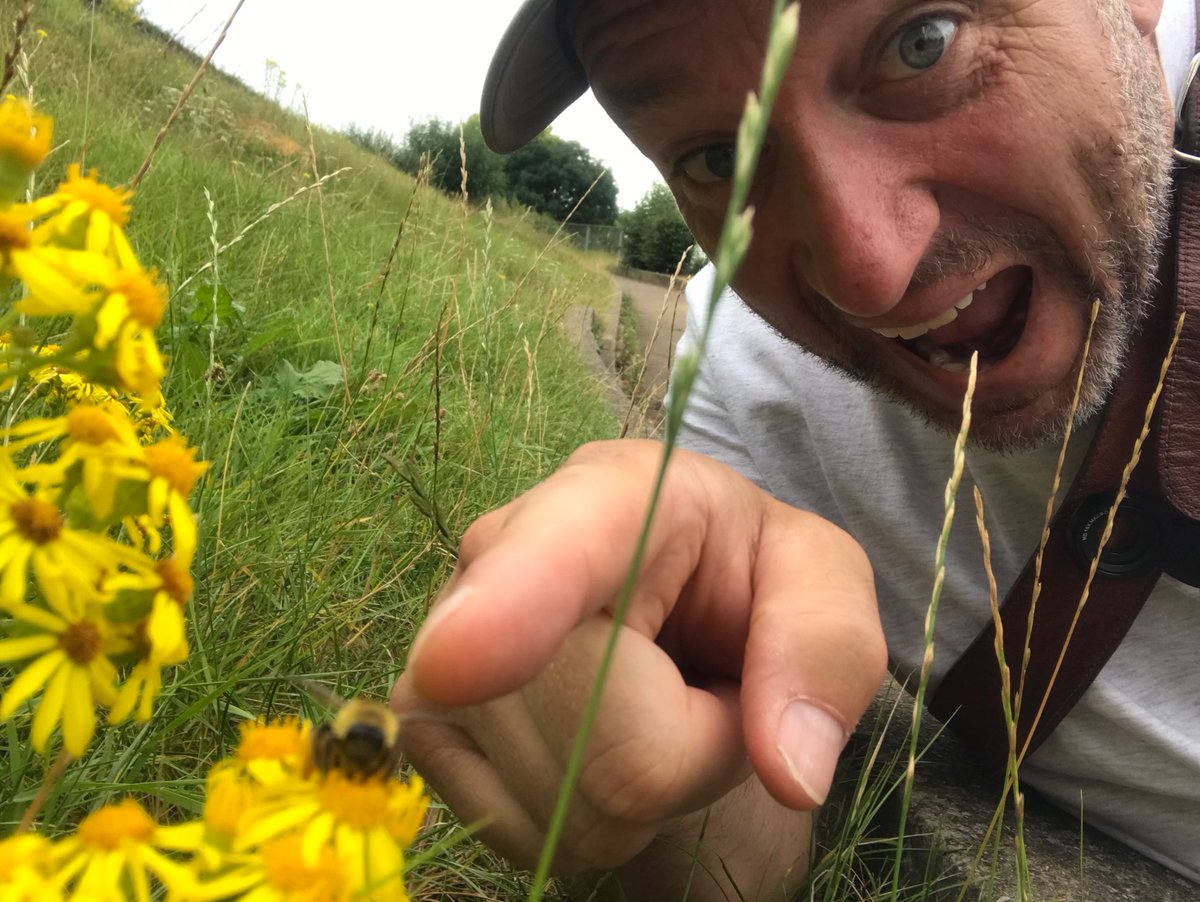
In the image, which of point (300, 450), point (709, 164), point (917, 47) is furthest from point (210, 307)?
point (917, 47)

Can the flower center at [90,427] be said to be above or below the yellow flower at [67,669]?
above

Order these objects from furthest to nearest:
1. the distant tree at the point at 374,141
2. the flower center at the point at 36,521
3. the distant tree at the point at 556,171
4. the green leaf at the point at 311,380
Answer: the distant tree at the point at 556,171 → the distant tree at the point at 374,141 → the green leaf at the point at 311,380 → the flower center at the point at 36,521

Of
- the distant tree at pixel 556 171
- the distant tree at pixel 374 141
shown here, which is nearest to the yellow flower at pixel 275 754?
the distant tree at pixel 374 141

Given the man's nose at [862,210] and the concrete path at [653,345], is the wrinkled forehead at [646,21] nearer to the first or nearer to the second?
the man's nose at [862,210]

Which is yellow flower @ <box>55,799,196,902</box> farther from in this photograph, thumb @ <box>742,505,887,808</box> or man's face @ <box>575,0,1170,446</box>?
man's face @ <box>575,0,1170,446</box>

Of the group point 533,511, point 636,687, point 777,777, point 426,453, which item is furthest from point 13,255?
point 426,453

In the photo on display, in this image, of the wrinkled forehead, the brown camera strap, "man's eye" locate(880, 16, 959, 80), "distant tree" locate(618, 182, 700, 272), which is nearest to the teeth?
the brown camera strap

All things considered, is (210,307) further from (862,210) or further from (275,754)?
(275,754)
